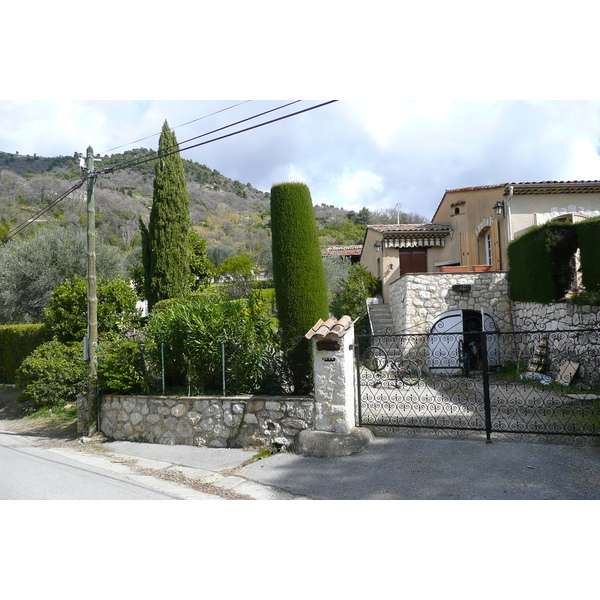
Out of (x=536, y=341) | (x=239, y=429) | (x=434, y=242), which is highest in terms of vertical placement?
(x=434, y=242)

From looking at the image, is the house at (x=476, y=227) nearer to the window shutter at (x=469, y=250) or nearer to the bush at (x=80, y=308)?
the window shutter at (x=469, y=250)

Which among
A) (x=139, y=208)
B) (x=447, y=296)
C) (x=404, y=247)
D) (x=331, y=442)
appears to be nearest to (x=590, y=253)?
(x=447, y=296)

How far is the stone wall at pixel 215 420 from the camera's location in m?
6.77

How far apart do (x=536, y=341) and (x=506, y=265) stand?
3.39 m

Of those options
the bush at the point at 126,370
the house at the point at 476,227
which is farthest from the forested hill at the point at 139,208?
the bush at the point at 126,370

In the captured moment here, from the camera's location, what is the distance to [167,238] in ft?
51.2

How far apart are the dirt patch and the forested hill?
837 inches

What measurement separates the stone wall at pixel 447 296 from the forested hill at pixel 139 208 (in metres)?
19.2

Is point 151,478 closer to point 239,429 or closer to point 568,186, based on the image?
point 239,429

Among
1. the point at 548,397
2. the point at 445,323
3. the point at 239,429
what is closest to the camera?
the point at 239,429

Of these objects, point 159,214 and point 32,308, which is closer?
point 159,214

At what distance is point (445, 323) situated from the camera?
14.4m

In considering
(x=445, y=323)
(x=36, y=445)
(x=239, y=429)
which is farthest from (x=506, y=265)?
(x=36, y=445)

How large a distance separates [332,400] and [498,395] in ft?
13.9
